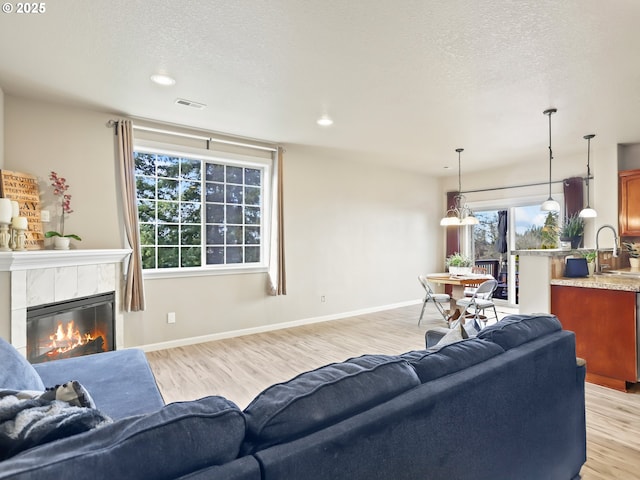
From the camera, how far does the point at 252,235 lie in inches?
197

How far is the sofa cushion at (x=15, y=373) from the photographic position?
1.44 metres

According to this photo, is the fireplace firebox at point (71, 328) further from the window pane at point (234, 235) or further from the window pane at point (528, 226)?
the window pane at point (528, 226)

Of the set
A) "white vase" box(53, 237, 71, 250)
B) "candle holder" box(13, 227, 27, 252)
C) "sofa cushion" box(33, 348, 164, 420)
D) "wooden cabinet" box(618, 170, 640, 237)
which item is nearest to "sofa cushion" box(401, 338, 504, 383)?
"sofa cushion" box(33, 348, 164, 420)

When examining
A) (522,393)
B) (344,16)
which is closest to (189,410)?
(522,393)

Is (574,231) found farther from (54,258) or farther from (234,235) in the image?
(54,258)

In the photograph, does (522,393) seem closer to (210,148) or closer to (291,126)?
(291,126)

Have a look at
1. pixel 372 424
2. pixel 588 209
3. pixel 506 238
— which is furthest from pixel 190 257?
pixel 506 238

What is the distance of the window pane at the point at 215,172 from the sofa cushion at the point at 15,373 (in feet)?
10.7

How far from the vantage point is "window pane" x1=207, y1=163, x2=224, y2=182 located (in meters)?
4.61

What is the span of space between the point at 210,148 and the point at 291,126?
3.67ft

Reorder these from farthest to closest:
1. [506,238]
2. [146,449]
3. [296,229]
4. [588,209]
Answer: [506,238] < [296,229] < [588,209] < [146,449]

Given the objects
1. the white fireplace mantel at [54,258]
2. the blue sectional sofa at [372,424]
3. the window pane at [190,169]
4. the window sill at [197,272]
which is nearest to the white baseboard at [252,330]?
the window sill at [197,272]

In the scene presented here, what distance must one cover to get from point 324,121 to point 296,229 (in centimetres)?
180

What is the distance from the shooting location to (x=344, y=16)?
2.13 m
